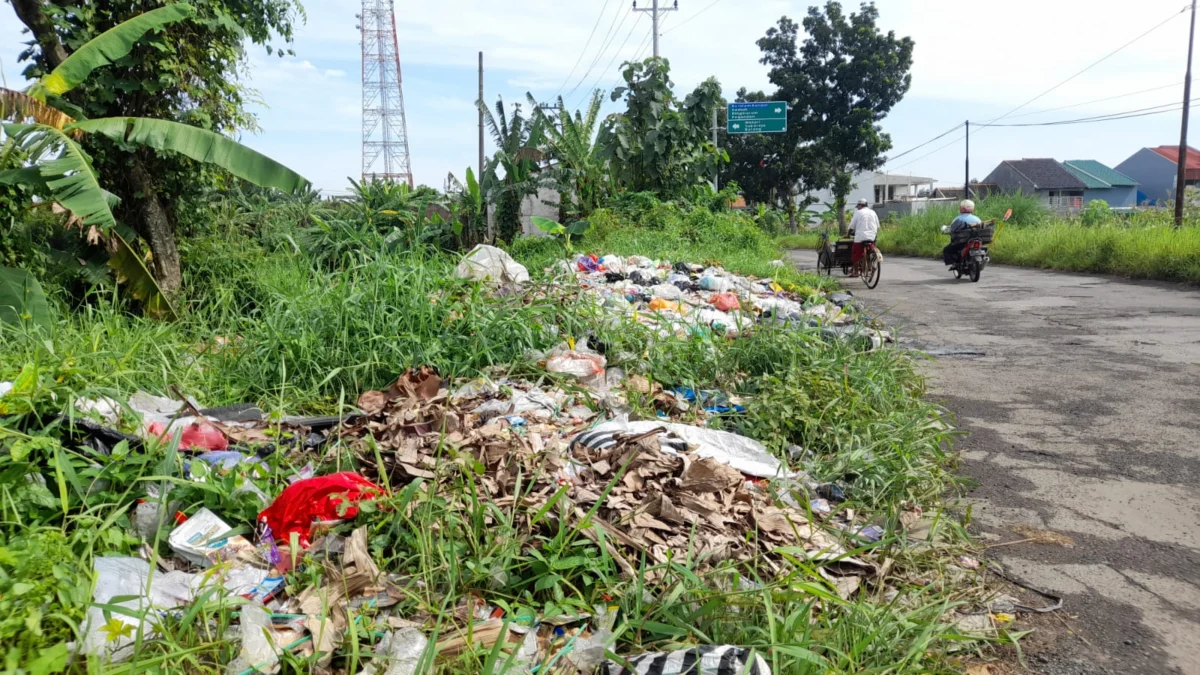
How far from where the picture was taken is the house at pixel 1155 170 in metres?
51.1

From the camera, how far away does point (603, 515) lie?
2.65 m

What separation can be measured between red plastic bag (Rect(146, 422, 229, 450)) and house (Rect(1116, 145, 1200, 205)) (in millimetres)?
61196

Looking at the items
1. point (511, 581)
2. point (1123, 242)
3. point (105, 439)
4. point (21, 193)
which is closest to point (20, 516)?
point (105, 439)

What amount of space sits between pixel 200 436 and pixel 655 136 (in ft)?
42.9

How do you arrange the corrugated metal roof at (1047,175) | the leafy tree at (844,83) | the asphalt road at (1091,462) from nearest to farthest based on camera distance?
the asphalt road at (1091,462), the leafy tree at (844,83), the corrugated metal roof at (1047,175)

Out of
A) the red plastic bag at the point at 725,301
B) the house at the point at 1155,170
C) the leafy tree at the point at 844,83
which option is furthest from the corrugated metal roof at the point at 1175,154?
the red plastic bag at the point at 725,301

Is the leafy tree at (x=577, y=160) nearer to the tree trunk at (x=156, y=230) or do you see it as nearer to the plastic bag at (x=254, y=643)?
the tree trunk at (x=156, y=230)

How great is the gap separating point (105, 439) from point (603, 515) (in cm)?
189

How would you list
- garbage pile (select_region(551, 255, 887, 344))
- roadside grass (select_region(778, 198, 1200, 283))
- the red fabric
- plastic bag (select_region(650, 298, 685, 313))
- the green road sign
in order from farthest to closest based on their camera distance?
the green road sign
the red fabric
roadside grass (select_region(778, 198, 1200, 283))
plastic bag (select_region(650, 298, 685, 313))
garbage pile (select_region(551, 255, 887, 344))

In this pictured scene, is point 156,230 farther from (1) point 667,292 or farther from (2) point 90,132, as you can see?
(1) point 667,292

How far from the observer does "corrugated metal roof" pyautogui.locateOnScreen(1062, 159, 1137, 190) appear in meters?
47.9

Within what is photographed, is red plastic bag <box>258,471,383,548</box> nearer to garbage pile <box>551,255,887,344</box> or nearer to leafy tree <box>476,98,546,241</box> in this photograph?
garbage pile <box>551,255,887,344</box>

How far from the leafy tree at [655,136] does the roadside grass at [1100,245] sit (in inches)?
271

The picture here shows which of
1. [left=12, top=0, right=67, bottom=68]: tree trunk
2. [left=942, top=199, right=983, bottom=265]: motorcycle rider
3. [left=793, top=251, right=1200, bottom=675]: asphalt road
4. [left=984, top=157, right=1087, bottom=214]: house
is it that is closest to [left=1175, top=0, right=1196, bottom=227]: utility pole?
[left=942, top=199, right=983, bottom=265]: motorcycle rider
